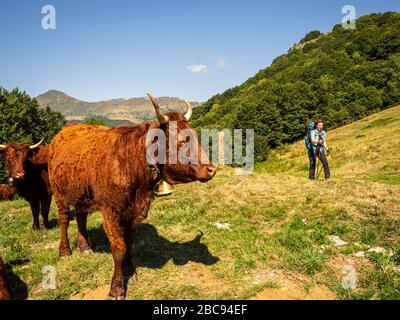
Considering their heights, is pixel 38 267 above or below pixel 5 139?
below

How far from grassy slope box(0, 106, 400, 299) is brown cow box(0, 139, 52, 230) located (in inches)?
34.1

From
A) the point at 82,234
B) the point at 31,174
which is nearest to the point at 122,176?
the point at 82,234

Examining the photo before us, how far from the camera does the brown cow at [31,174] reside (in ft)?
34.7

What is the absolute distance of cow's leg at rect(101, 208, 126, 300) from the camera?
18.8 feet

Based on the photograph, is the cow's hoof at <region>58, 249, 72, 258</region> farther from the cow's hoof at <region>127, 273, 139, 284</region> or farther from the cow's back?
the cow's hoof at <region>127, 273, 139, 284</region>

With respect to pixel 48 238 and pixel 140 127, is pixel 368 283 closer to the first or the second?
pixel 140 127

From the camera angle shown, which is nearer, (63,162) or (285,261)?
(285,261)

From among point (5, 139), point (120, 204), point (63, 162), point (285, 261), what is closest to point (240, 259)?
point (285, 261)

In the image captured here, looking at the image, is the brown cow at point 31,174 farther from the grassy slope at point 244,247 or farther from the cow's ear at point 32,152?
the grassy slope at point 244,247

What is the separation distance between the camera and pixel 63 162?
740 centimetres

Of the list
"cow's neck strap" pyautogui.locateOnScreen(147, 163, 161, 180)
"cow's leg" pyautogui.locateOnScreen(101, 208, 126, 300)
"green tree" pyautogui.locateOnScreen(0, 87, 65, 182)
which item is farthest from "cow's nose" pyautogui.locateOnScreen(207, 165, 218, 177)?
"green tree" pyautogui.locateOnScreen(0, 87, 65, 182)

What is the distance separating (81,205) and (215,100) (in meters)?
158

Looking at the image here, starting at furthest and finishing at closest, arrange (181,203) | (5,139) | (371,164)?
(5,139)
(371,164)
(181,203)
